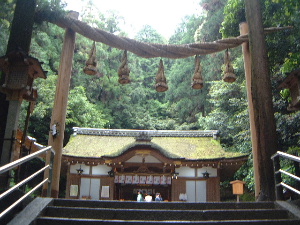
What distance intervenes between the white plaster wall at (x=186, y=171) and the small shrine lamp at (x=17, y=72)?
909 cm

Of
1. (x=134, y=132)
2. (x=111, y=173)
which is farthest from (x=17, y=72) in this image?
(x=134, y=132)

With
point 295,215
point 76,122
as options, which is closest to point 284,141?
point 295,215

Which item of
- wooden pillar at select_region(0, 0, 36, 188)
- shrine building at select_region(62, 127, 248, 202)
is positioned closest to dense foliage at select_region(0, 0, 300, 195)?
shrine building at select_region(62, 127, 248, 202)

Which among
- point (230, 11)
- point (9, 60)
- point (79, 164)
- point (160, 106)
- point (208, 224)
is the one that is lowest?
point (208, 224)

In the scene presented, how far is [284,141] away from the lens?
9.38 m

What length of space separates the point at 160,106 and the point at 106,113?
21.1ft

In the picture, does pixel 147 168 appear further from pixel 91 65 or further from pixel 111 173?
pixel 91 65

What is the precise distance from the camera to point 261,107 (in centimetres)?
525

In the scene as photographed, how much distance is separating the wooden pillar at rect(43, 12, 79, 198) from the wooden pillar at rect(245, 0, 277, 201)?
3.51 metres

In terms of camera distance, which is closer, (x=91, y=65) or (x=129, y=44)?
(x=129, y=44)

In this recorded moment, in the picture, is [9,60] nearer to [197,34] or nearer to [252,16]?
[252,16]

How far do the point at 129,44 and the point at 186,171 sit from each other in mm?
7970

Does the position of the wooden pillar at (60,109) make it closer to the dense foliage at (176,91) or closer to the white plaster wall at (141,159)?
the dense foliage at (176,91)

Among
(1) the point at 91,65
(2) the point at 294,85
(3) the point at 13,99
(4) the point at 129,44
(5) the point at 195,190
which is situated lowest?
(5) the point at 195,190
